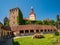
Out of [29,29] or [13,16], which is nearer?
[29,29]

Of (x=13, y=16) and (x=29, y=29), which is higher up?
(x=13, y=16)

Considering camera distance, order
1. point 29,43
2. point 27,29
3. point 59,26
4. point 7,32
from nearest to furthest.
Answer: point 29,43, point 7,32, point 27,29, point 59,26

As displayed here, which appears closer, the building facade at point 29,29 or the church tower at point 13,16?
the building facade at point 29,29

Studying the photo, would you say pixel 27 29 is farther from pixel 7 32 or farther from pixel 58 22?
pixel 58 22

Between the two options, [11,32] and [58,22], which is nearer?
[11,32]

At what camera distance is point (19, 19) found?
108688mm

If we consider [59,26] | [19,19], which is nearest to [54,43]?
[59,26]

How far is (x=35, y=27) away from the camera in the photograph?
90.6 m

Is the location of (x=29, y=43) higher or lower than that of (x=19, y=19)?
lower

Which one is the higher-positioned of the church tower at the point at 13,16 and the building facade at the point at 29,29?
the church tower at the point at 13,16

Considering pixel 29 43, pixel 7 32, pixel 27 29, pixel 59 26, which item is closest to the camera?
pixel 29 43

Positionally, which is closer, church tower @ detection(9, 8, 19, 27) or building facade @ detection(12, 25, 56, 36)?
building facade @ detection(12, 25, 56, 36)

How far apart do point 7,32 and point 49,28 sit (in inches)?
884

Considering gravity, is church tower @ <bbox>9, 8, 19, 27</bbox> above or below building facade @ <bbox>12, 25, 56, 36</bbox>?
above
